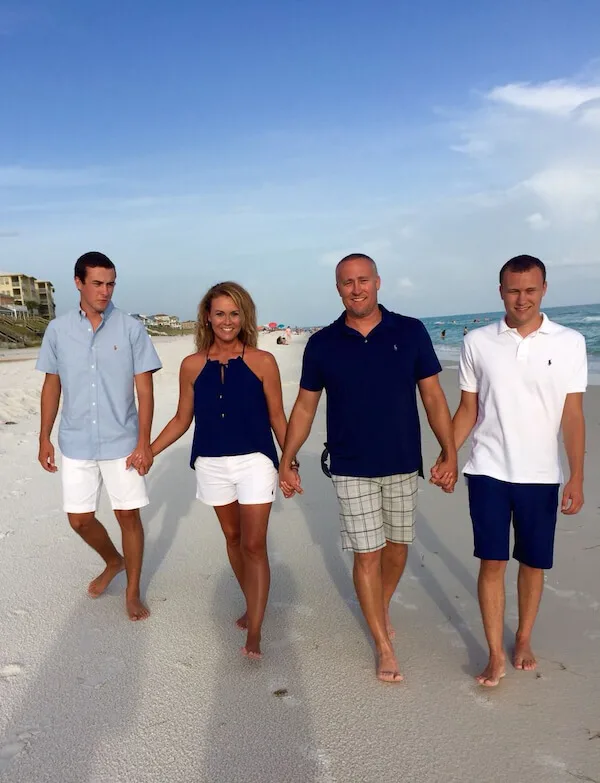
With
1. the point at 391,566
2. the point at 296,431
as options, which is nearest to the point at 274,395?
the point at 296,431

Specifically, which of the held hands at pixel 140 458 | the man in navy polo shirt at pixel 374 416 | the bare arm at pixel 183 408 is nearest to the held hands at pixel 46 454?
the held hands at pixel 140 458

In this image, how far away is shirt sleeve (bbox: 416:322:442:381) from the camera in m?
3.12

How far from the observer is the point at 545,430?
296cm

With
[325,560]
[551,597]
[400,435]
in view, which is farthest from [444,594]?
[400,435]

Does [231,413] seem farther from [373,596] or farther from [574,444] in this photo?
[574,444]

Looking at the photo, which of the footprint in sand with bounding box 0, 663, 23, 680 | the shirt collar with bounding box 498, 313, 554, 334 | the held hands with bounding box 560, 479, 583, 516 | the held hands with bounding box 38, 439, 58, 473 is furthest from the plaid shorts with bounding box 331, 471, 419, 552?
the held hands with bounding box 38, 439, 58, 473

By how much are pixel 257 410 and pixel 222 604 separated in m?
1.44

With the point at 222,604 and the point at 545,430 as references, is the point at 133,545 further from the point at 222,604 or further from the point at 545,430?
the point at 545,430

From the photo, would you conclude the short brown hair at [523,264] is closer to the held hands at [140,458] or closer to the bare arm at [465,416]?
the bare arm at [465,416]

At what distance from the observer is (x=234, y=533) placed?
11.7 ft

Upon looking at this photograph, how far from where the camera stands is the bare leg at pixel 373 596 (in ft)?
10.3

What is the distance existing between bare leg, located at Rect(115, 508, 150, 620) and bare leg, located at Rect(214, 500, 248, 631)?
25.8 inches

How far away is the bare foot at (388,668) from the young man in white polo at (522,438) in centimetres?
42

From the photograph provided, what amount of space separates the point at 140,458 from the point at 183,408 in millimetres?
466
